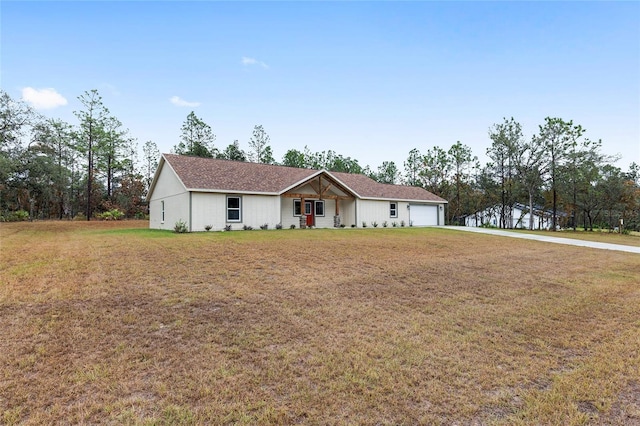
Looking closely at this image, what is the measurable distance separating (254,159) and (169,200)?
2572cm

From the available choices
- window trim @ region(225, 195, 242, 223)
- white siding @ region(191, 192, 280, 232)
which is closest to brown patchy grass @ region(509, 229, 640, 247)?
white siding @ region(191, 192, 280, 232)

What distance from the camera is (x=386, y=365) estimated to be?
11.2 ft

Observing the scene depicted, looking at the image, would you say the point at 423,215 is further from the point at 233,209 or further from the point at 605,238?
the point at 233,209

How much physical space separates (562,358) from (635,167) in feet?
217

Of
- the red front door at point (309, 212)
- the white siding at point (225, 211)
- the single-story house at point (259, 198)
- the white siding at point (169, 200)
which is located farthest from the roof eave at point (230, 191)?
the red front door at point (309, 212)

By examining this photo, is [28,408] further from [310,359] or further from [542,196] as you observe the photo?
[542,196]

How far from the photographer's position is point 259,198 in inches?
750

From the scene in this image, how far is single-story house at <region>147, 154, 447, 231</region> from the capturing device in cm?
1748

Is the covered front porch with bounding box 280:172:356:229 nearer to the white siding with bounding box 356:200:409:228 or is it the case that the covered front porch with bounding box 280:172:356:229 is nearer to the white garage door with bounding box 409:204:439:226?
the white siding with bounding box 356:200:409:228

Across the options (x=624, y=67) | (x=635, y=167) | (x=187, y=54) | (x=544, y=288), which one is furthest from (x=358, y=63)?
(x=635, y=167)

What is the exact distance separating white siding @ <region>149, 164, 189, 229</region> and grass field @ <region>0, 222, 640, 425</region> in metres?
9.86

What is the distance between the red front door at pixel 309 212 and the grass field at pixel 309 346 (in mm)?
13970

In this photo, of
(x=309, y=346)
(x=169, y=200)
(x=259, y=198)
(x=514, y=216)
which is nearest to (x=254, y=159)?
(x=169, y=200)

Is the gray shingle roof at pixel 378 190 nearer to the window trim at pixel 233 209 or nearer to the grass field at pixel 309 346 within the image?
the window trim at pixel 233 209
